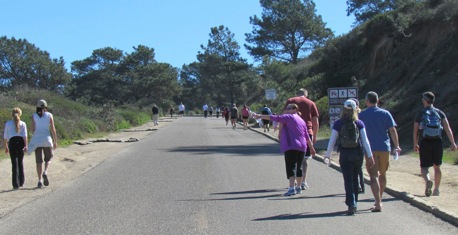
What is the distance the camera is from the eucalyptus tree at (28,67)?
73.1 meters

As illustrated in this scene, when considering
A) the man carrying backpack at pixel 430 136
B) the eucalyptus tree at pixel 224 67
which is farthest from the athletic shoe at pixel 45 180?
the eucalyptus tree at pixel 224 67

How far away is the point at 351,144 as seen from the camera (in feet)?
25.9

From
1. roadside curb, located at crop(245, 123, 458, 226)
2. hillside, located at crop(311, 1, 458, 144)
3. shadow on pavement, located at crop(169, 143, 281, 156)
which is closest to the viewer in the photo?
roadside curb, located at crop(245, 123, 458, 226)

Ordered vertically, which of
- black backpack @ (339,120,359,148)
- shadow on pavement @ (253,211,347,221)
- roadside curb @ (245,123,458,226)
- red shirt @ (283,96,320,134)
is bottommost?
roadside curb @ (245,123,458,226)

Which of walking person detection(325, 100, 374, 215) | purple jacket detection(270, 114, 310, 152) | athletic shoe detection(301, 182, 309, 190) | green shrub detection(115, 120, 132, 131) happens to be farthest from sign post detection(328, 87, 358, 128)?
green shrub detection(115, 120, 132, 131)

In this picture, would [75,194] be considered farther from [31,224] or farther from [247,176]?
[247,176]

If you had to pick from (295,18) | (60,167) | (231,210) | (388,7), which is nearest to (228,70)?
(295,18)

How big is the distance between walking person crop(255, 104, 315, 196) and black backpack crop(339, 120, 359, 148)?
1.51 m

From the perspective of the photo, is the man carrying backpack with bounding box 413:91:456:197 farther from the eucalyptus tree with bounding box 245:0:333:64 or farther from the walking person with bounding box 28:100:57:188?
the eucalyptus tree with bounding box 245:0:333:64

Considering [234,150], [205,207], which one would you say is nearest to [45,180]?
[205,207]

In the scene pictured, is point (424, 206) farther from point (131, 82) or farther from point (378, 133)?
point (131, 82)

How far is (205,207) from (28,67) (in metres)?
70.8

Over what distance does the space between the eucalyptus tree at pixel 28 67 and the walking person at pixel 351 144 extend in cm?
6891

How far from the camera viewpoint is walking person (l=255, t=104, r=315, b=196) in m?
9.36
